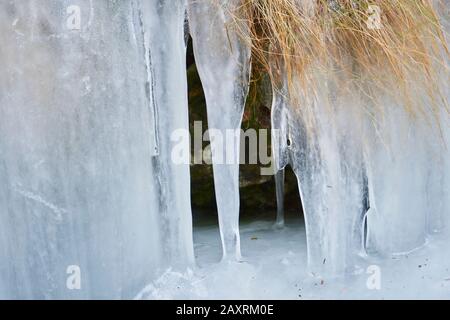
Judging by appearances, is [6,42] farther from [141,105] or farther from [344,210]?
[344,210]

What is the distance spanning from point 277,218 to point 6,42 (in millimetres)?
1177

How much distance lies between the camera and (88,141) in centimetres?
204

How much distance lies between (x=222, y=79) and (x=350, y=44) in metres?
0.40

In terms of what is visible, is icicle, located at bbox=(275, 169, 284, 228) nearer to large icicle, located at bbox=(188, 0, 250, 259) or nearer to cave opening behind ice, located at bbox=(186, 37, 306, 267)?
cave opening behind ice, located at bbox=(186, 37, 306, 267)

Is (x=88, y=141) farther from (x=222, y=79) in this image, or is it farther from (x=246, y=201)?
(x=246, y=201)

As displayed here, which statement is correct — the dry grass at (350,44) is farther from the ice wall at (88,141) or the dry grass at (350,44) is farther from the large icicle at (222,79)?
the ice wall at (88,141)

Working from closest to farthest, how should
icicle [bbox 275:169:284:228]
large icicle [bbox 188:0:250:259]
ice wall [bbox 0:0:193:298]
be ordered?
ice wall [bbox 0:0:193:298] → large icicle [bbox 188:0:250:259] → icicle [bbox 275:169:284:228]

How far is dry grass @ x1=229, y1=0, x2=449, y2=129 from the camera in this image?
2049 mm

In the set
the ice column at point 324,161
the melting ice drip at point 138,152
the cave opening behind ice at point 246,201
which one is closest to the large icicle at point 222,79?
the melting ice drip at point 138,152

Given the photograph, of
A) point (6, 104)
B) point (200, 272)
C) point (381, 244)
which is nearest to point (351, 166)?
point (381, 244)

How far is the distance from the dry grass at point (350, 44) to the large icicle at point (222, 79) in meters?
0.06

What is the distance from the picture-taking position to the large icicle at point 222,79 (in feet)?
6.93

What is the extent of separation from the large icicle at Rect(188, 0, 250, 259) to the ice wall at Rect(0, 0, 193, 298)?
63mm

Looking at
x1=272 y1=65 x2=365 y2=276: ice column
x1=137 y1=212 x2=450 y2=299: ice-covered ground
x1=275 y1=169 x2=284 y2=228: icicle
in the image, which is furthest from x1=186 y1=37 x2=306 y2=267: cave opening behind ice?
x1=272 y1=65 x2=365 y2=276: ice column
